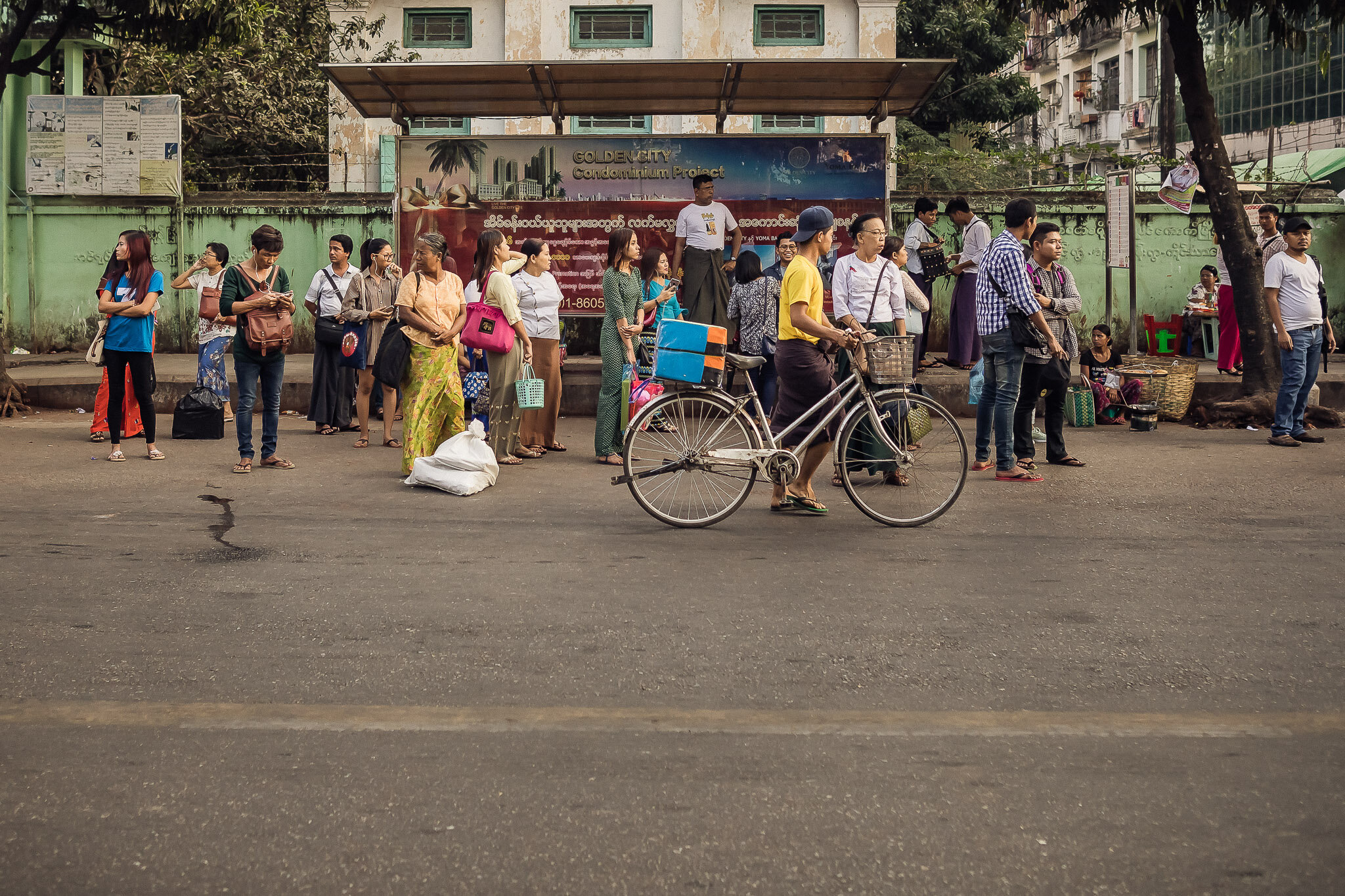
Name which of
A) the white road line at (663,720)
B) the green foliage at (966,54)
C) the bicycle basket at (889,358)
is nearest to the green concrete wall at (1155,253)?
the bicycle basket at (889,358)

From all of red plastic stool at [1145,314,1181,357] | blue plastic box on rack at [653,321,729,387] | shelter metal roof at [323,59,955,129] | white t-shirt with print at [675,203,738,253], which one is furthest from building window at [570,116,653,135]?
blue plastic box on rack at [653,321,729,387]

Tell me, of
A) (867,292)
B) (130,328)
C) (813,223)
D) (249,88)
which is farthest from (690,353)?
(249,88)

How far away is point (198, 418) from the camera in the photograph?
11297 mm

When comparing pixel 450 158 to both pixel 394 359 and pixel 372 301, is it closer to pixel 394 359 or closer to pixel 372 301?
pixel 372 301

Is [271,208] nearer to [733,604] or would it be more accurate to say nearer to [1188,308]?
[1188,308]

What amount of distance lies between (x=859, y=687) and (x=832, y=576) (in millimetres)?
1770

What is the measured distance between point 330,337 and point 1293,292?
25.8ft

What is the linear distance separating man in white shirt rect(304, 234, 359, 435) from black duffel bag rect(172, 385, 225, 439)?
2.87 feet

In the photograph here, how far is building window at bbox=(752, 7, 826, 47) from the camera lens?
2372 centimetres

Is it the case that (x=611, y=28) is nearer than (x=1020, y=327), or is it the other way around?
(x=1020, y=327)

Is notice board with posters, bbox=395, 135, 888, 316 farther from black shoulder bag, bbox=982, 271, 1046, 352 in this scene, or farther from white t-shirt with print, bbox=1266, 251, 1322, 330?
black shoulder bag, bbox=982, 271, 1046, 352

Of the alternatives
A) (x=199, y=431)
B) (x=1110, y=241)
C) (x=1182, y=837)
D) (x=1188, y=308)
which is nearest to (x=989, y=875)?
(x=1182, y=837)

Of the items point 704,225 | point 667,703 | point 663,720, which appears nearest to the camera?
point 663,720

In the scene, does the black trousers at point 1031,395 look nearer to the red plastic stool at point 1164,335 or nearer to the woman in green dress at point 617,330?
the woman in green dress at point 617,330
